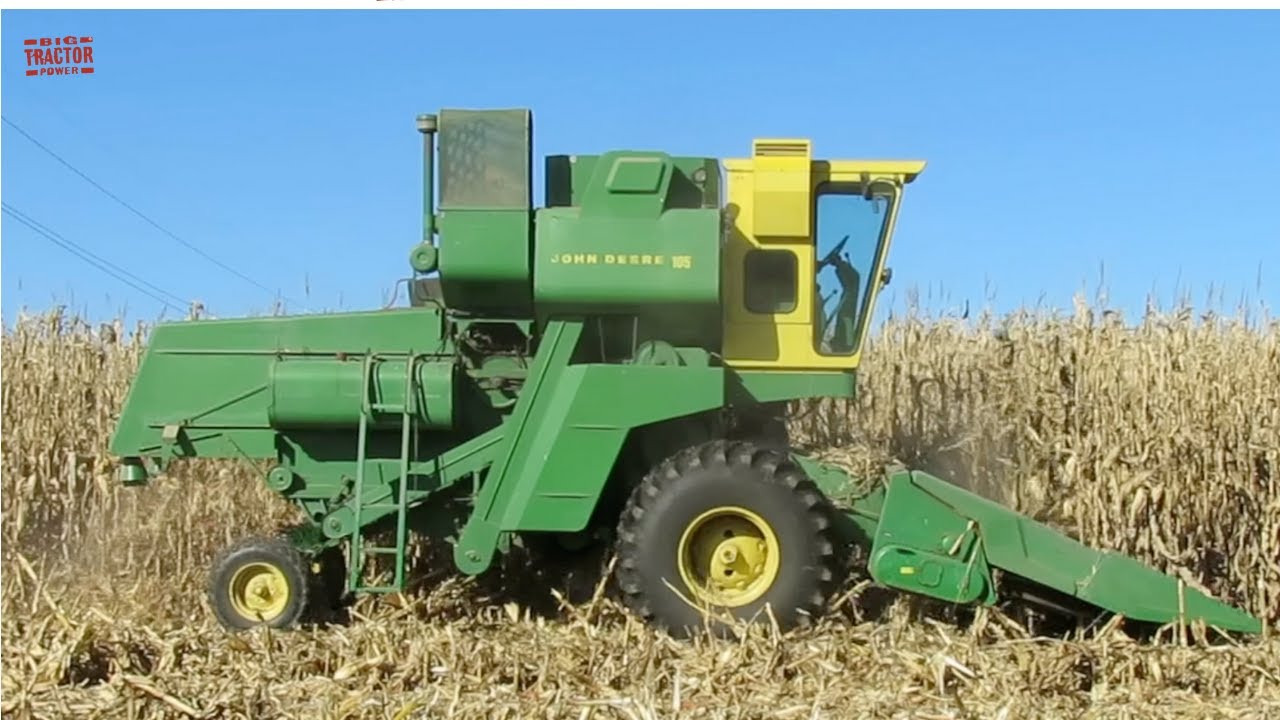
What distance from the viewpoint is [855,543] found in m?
6.97

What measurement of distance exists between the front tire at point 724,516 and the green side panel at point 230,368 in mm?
1447

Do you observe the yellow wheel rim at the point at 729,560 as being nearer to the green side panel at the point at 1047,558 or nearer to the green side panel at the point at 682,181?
the green side panel at the point at 1047,558

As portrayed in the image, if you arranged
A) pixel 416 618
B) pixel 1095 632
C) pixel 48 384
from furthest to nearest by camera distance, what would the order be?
pixel 48 384
pixel 416 618
pixel 1095 632

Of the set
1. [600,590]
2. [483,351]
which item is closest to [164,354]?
[483,351]

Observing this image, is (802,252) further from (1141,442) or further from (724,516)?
(1141,442)

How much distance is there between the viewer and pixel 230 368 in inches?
288

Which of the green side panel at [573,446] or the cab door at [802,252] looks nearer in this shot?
the green side panel at [573,446]

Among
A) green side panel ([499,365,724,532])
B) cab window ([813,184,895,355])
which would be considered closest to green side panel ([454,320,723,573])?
green side panel ([499,365,724,532])

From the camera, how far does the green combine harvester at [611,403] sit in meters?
6.63

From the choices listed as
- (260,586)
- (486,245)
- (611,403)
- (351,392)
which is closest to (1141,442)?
(611,403)

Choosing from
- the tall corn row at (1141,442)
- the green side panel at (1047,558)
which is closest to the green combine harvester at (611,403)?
the green side panel at (1047,558)

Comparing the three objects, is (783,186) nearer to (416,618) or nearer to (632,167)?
(632,167)

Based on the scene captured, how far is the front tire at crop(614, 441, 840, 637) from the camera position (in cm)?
659

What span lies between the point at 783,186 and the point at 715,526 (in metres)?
1.70
